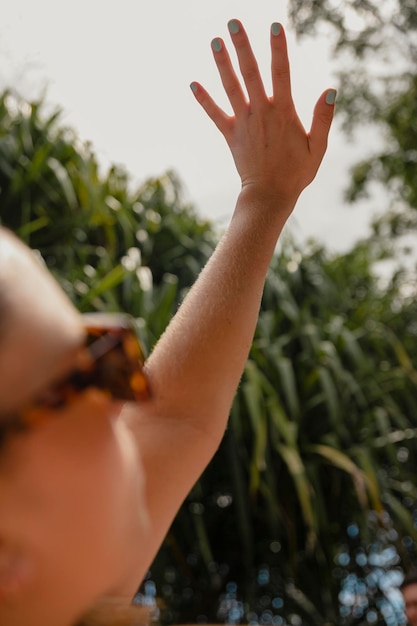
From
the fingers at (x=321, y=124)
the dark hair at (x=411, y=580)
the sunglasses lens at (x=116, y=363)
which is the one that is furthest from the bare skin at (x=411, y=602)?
the sunglasses lens at (x=116, y=363)

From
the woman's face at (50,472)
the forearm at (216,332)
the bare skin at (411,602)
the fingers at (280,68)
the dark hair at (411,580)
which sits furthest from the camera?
the dark hair at (411,580)

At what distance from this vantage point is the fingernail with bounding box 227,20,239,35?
0.86 m

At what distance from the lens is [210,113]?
0.92 metres

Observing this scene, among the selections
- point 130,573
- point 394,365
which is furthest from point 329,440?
point 130,573

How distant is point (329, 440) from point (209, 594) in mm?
691

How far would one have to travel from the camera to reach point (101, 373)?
36 cm

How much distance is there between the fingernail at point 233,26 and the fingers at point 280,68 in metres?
0.04

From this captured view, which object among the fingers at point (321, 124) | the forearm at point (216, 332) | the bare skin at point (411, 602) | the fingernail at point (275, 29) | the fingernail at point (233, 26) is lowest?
the bare skin at point (411, 602)

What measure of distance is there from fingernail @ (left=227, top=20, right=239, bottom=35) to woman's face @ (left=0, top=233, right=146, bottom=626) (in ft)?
1.90

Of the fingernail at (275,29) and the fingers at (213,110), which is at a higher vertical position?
the fingernail at (275,29)

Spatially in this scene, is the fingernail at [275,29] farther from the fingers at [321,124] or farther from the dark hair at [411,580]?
the dark hair at [411,580]

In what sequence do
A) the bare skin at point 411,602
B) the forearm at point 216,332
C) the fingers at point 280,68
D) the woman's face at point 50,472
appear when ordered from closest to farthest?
the woman's face at point 50,472, the forearm at point 216,332, the fingers at point 280,68, the bare skin at point 411,602

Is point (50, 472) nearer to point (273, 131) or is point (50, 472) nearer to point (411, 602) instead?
point (273, 131)

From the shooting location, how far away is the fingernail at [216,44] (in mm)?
896
